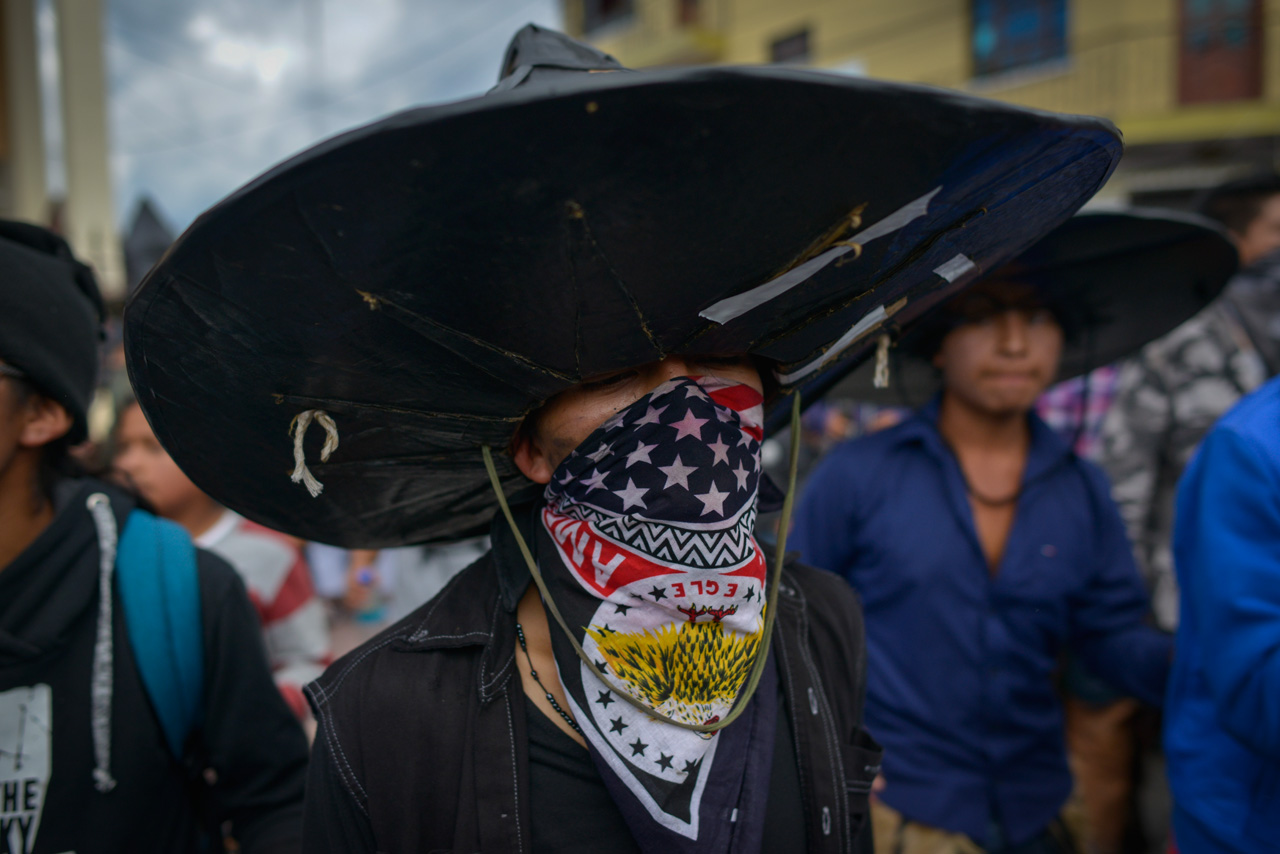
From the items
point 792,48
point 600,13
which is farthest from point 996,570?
point 600,13

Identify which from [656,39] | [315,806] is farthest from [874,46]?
[315,806]

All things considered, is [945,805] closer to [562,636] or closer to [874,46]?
[562,636]

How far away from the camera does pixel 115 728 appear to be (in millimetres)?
1500

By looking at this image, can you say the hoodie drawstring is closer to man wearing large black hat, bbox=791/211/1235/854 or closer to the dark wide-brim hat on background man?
the dark wide-brim hat on background man

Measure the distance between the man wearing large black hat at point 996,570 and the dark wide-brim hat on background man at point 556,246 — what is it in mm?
1105

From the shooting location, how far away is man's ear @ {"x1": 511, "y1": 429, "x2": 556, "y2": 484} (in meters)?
1.29

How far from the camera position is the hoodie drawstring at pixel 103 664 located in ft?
4.82

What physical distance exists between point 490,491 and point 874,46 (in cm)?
1453

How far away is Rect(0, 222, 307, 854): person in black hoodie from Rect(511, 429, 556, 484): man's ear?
82 centimetres

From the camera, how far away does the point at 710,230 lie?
87 cm

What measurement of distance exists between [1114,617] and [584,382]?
6.53 feet

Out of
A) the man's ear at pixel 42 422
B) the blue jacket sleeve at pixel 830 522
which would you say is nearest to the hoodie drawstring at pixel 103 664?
the man's ear at pixel 42 422

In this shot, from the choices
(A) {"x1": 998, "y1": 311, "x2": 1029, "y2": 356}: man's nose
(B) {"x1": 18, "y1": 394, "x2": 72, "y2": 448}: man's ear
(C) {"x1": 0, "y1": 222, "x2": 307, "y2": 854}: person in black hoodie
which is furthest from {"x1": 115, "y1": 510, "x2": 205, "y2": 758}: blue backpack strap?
(A) {"x1": 998, "y1": 311, "x2": 1029, "y2": 356}: man's nose

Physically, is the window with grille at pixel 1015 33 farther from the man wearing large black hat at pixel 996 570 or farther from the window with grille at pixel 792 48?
the man wearing large black hat at pixel 996 570
